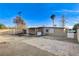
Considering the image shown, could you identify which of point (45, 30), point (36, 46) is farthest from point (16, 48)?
point (45, 30)

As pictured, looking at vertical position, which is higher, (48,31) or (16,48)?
(48,31)

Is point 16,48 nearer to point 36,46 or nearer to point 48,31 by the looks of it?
point 36,46

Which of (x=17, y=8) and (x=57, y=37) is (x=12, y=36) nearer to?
(x=17, y=8)

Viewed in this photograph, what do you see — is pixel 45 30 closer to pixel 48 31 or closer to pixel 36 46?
pixel 48 31

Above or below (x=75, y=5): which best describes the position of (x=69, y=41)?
below

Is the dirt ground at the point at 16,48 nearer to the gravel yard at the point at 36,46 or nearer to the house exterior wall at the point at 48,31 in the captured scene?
the gravel yard at the point at 36,46

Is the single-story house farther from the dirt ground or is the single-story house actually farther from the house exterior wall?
the dirt ground

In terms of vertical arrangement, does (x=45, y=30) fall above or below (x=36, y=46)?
Result: above

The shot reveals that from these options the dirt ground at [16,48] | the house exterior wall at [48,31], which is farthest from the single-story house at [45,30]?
the dirt ground at [16,48]

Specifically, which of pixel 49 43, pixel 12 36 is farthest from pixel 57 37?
pixel 12 36

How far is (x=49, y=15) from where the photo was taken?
368 centimetres

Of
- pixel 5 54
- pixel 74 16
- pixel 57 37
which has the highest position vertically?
pixel 74 16

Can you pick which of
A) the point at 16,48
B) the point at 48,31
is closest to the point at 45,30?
the point at 48,31

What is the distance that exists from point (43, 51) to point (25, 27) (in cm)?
43
